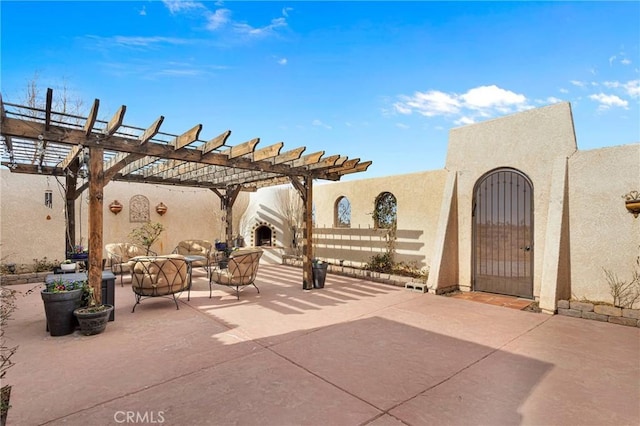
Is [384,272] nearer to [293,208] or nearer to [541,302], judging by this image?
[541,302]

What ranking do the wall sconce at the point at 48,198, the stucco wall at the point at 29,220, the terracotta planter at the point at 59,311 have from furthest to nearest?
the wall sconce at the point at 48,198, the stucco wall at the point at 29,220, the terracotta planter at the point at 59,311

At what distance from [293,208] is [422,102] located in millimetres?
7325

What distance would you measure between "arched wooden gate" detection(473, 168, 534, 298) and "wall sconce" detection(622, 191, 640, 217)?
58.3 inches

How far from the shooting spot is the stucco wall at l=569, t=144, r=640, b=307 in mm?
5254

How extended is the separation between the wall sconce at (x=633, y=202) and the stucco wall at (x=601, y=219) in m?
0.07

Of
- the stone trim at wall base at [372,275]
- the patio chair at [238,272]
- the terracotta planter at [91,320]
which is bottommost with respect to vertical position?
the stone trim at wall base at [372,275]

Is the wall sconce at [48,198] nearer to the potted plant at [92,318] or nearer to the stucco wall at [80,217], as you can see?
the stucco wall at [80,217]

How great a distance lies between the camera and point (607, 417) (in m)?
2.63

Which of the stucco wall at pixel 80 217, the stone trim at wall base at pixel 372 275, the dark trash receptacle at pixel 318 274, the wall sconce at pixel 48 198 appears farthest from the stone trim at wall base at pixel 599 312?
the wall sconce at pixel 48 198

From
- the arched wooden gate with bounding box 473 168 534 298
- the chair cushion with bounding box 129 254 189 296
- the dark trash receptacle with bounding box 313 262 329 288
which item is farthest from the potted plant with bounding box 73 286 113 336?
the arched wooden gate with bounding box 473 168 534 298

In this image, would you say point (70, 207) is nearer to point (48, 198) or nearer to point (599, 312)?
point (48, 198)

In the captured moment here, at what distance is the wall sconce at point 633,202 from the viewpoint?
5077mm

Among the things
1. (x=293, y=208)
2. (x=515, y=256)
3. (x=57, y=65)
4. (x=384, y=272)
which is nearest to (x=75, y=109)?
(x=57, y=65)

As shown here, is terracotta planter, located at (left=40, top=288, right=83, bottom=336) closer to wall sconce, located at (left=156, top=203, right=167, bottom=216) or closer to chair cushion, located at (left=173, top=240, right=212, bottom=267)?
chair cushion, located at (left=173, top=240, right=212, bottom=267)
